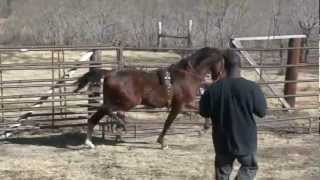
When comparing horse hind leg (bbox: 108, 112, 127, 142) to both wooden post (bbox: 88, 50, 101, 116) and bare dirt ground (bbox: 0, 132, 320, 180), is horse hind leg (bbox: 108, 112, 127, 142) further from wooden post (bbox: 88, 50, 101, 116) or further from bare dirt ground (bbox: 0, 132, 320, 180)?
wooden post (bbox: 88, 50, 101, 116)

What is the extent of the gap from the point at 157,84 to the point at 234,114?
4529 millimetres

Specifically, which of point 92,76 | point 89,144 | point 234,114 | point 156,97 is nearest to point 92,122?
point 89,144

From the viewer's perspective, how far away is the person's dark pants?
628 centimetres

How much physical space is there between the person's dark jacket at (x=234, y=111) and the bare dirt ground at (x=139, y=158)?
107 inches

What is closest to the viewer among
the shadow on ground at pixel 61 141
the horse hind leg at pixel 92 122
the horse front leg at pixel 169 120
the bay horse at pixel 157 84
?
the bay horse at pixel 157 84

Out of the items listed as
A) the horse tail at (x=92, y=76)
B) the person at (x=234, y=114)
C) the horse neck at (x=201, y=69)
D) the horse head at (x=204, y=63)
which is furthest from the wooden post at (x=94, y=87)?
the person at (x=234, y=114)

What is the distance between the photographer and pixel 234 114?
6.10m

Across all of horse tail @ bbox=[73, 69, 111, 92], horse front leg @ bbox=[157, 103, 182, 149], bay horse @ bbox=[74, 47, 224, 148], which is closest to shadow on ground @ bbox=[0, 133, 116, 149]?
bay horse @ bbox=[74, 47, 224, 148]

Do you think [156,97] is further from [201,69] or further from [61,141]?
[61,141]

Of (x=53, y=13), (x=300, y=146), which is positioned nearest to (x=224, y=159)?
(x=300, y=146)

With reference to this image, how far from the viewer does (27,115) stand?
37.6ft

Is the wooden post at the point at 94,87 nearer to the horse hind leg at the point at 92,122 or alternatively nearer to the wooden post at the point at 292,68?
the horse hind leg at the point at 92,122

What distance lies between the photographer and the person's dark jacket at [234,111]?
6.03 metres

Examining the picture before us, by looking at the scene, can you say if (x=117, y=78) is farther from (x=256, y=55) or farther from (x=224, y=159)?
(x=256, y=55)
